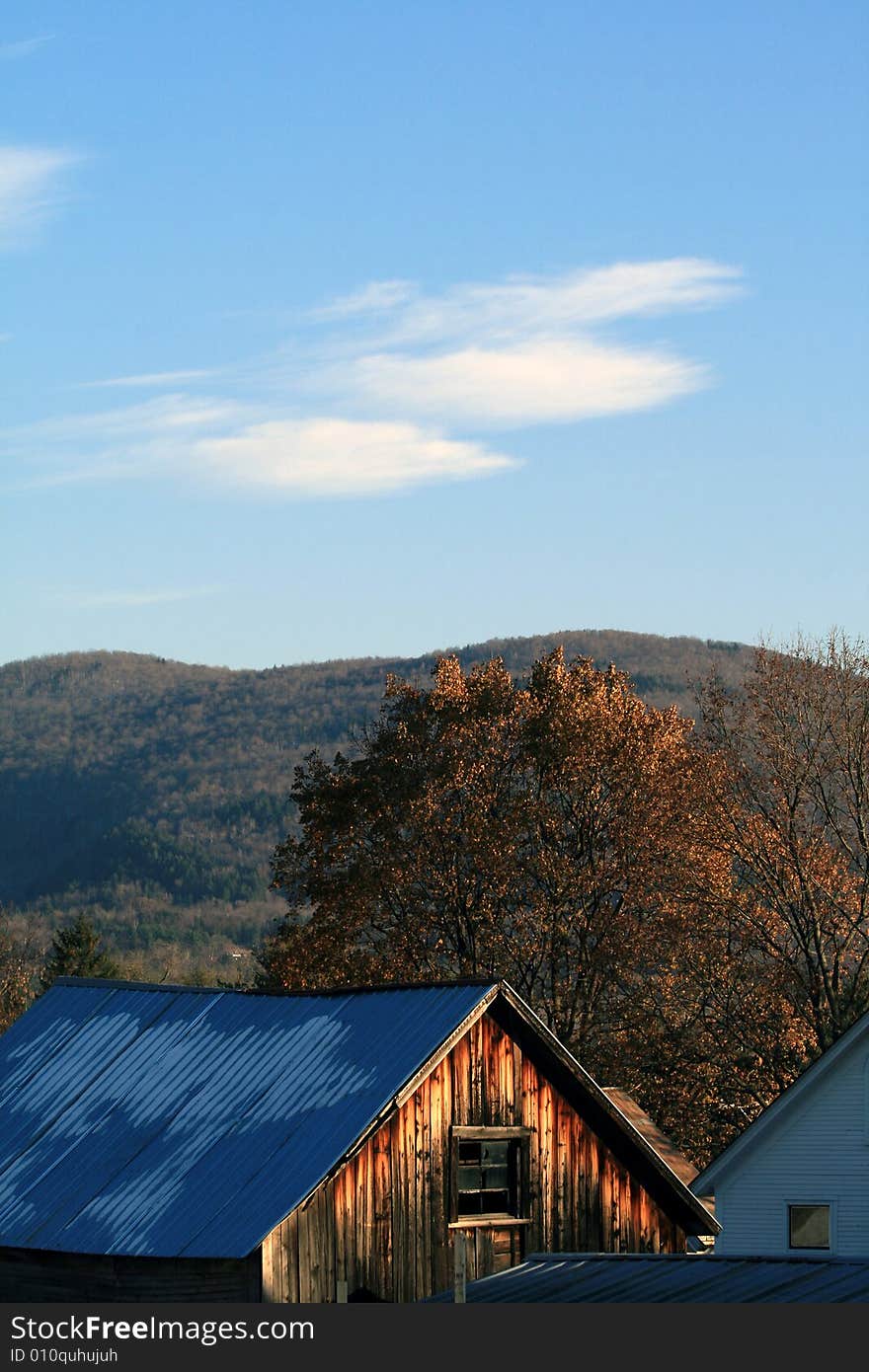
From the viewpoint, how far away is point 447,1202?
95.2 ft

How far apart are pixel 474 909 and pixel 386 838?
306 cm

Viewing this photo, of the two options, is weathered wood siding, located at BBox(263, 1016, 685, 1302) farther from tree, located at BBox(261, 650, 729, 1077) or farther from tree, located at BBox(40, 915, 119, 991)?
tree, located at BBox(40, 915, 119, 991)

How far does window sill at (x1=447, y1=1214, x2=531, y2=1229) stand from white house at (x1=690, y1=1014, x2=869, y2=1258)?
13.6 m

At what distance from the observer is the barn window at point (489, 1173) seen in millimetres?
29312

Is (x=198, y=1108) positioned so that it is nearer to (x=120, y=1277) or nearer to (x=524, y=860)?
(x=120, y=1277)

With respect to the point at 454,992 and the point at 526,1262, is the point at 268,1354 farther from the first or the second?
the point at 454,992

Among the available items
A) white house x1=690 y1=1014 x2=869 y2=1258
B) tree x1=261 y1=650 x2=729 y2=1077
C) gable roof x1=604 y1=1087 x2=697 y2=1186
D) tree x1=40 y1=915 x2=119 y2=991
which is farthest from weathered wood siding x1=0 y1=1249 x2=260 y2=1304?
tree x1=40 y1=915 x2=119 y2=991

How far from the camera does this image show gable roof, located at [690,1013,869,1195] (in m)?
42.7

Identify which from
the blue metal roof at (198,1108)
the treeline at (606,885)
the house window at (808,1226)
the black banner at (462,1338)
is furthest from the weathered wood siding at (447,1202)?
the treeline at (606,885)

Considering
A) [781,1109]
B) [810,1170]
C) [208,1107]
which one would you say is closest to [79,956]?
[781,1109]

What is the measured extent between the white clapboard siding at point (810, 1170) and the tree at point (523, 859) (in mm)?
7159

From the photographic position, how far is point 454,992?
2969 centimetres

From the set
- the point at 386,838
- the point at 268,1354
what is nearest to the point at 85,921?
the point at 386,838

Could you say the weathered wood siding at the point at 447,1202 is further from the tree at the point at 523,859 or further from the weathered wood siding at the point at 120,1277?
the tree at the point at 523,859
